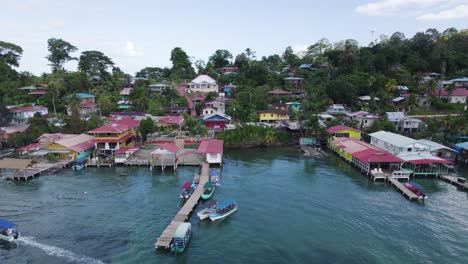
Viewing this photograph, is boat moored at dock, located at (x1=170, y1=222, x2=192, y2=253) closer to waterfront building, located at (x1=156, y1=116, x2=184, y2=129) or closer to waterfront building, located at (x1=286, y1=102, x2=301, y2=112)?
waterfront building, located at (x1=156, y1=116, x2=184, y2=129)

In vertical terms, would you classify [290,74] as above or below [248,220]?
above

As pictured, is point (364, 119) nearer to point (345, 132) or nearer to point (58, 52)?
point (345, 132)

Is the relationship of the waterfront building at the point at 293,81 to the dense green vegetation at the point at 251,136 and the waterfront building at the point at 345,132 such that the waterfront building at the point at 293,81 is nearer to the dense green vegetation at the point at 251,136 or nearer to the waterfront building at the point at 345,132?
the dense green vegetation at the point at 251,136

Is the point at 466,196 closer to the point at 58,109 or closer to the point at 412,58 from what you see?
the point at 412,58

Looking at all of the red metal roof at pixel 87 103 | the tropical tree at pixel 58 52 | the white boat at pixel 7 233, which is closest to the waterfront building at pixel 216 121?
the red metal roof at pixel 87 103

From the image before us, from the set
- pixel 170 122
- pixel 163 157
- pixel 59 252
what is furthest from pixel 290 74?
pixel 59 252

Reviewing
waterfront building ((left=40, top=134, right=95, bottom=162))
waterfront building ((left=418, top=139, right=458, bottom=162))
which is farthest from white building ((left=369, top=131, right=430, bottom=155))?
waterfront building ((left=40, top=134, right=95, bottom=162))
